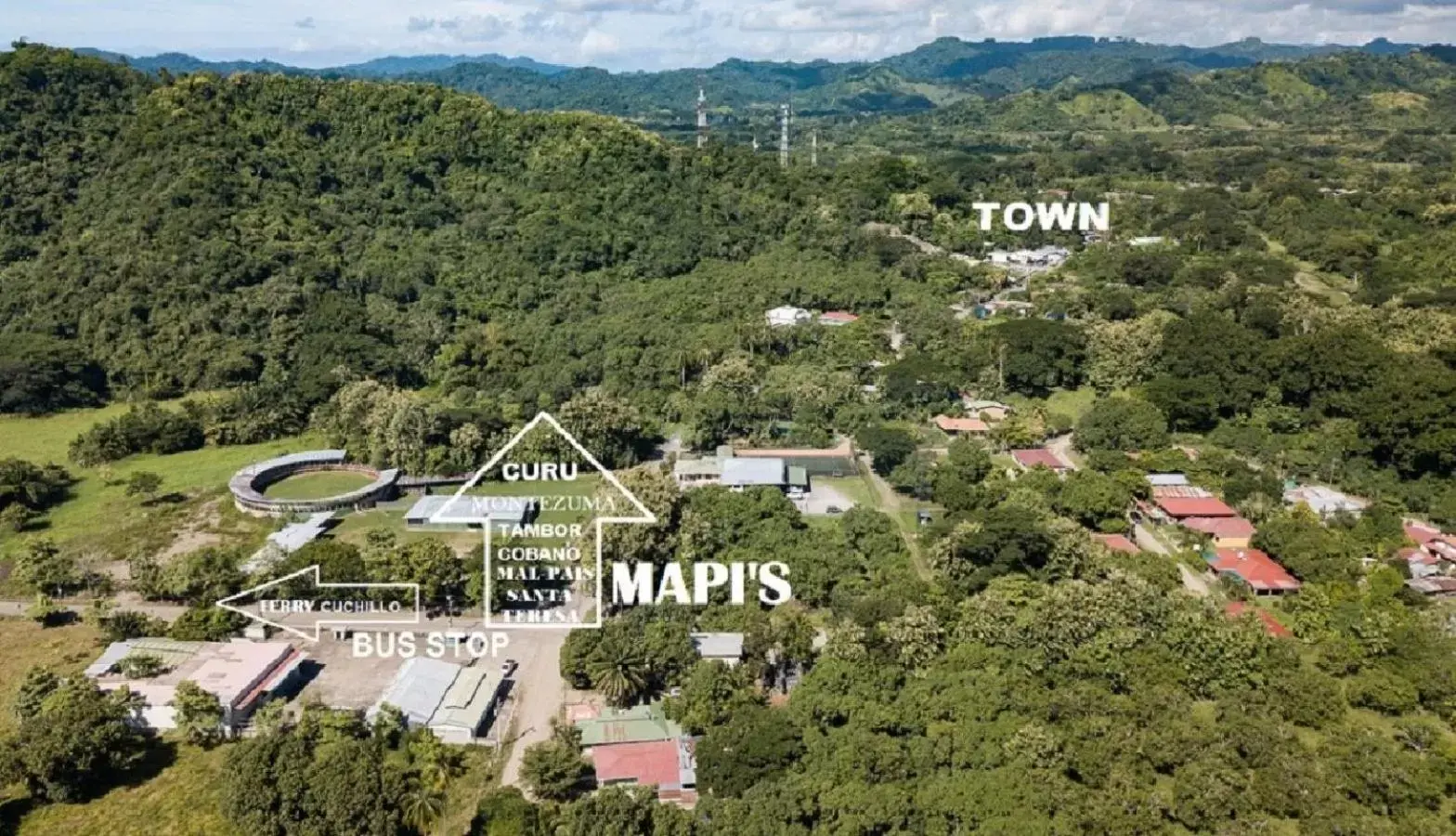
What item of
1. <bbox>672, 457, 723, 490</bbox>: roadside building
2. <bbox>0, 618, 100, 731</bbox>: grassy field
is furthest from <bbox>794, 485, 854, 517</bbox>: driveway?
<bbox>0, 618, 100, 731</bbox>: grassy field

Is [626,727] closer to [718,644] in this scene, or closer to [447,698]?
[718,644]

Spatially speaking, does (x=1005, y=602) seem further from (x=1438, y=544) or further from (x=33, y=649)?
(x=33, y=649)

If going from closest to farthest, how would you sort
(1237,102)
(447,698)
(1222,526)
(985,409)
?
(447,698) < (1222,526) < (985,409) < (1237,102)

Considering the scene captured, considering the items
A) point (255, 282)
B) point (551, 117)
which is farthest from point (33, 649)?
point (551, 117)

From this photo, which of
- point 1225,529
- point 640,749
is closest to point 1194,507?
point 1225,529

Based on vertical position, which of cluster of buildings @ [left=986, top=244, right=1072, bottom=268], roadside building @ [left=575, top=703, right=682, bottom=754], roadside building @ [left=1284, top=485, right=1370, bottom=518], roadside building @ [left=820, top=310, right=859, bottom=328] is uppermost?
cluster of buildings @ [left=986, top=244, right=1072, bottom=268]

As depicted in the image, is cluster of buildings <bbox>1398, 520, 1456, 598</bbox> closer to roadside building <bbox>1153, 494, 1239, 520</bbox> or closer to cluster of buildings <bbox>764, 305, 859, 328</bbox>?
roadside building <bbox>1153, 494, 1239, 520</bbox>

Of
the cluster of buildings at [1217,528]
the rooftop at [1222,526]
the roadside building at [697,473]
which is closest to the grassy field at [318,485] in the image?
the roadside building at [697,473]
